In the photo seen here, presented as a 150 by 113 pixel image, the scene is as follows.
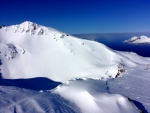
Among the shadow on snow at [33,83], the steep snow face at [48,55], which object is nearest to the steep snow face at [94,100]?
the shadow on snow at [33,83]

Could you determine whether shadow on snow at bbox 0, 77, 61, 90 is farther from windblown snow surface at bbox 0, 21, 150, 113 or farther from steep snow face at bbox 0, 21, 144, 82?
steep snow face at bbox 0, 21, 144, 82

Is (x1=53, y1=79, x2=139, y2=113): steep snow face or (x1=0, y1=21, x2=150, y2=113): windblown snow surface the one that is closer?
(x1=53, y1=79, x2=139, y2=113): steep snow face

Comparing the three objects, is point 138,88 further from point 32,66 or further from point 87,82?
point 32,66

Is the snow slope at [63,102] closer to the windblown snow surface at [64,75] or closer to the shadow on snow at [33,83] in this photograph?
the windblown snow surface at [64,75]

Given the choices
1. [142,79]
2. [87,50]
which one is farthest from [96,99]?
[87,50]

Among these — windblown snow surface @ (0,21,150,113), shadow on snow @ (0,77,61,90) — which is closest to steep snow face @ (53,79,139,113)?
windblown snow surface @ (0,21,150,113)

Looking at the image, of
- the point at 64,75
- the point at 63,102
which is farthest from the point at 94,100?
the point at 64,75

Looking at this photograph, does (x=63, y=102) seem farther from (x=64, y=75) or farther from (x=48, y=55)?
(x=48, y=55)
